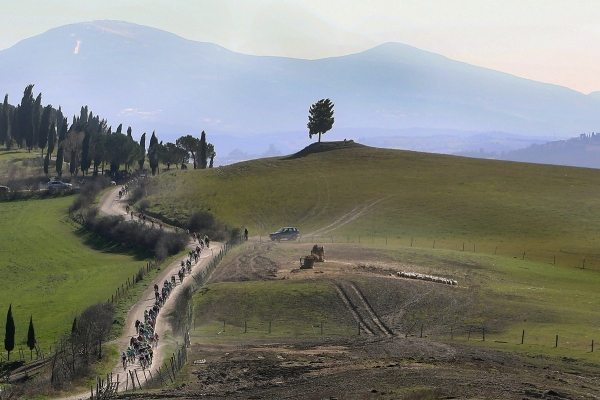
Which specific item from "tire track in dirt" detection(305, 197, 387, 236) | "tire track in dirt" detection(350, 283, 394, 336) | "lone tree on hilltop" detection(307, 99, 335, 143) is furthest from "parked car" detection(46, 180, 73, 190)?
"tire track in dirt" detection(350, 283, 394, 336)

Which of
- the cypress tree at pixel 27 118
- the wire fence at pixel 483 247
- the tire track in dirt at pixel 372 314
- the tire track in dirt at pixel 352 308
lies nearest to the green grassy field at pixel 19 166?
the cypress tree at pixel 27 118

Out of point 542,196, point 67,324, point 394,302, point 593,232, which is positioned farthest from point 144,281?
point 542,196

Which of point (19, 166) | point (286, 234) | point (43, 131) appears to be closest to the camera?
point (286, 234)

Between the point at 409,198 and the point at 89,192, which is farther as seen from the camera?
the point at 89,192

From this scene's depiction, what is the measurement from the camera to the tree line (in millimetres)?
148625

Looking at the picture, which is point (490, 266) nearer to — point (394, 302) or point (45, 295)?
point (394, 302)

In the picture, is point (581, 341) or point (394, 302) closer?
point (581, 341)

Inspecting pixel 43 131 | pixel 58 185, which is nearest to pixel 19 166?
pixel 43 131

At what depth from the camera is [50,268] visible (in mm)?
82750

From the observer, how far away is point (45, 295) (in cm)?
7000

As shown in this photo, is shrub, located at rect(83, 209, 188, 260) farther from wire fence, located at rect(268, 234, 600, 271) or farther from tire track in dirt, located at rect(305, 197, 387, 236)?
tire track in dirt, located at rect(305, 197, 387, 236)

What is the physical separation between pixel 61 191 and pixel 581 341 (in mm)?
105155

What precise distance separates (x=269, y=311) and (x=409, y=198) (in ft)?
186

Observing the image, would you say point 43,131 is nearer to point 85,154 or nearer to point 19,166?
point 19,166
